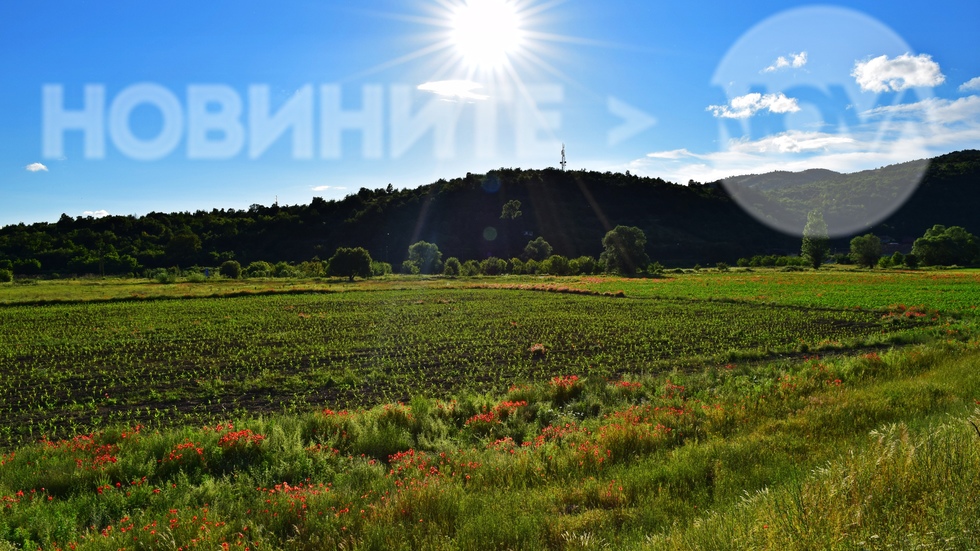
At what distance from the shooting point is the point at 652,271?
99.5 metres

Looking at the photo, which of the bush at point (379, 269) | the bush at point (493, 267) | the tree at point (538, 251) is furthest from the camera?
the tree at point (538, 251)

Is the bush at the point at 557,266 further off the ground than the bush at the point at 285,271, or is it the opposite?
the bush at the point at 557,266

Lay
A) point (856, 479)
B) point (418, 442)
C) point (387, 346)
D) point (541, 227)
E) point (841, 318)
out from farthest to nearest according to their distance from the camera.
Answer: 1. point (541, 227)
2. point (841, 318)
3. point (387, 346)
4. point (418, 442)
5. point (856, 479)

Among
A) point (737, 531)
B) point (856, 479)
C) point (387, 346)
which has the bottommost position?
point (387, 346)

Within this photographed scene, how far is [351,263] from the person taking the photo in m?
94.2

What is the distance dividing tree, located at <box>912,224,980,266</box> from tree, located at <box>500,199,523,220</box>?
9442cm

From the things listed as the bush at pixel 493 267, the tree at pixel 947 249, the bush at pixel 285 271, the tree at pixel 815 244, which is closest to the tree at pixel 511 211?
the bush at pixel 493 267

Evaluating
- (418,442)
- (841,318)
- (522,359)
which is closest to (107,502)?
(418,442)

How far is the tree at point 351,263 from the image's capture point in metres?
94.3

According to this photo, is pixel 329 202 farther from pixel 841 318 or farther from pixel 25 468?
pixel 25 468

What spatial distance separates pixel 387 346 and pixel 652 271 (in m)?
84.6

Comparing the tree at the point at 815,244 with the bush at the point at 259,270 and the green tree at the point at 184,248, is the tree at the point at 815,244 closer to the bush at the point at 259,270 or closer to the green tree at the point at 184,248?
the bush at the point at 259,270

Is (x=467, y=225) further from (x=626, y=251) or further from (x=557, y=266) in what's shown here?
(x=626, y=251)

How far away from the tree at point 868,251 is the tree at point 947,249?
7950mm
